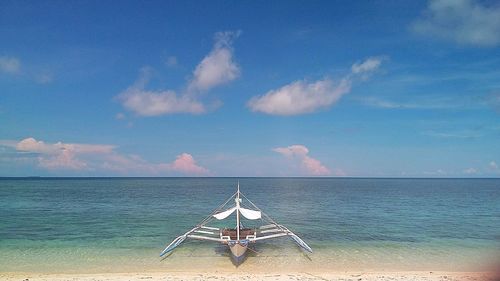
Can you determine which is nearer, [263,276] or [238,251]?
[263,276]

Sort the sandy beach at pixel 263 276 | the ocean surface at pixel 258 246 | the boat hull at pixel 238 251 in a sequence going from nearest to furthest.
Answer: the sandy beach at pixel 263 276 < the boat hull at pixel 238 251 < the ocean surface at pixel 258 246

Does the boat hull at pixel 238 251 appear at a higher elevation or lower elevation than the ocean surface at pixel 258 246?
higher

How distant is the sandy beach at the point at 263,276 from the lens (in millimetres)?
17031

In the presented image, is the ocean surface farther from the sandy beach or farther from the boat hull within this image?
the sandy beach

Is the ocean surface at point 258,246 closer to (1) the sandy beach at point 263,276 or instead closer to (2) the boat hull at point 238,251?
(2) the boat hull at point 238,251

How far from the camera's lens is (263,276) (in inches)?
681

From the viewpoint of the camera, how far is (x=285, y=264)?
1989 centimetres

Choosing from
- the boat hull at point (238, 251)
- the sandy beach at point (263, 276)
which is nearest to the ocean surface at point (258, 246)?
the boat hull at point (238, 251)

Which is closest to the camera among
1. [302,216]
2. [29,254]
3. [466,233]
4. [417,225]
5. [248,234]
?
[29,254]

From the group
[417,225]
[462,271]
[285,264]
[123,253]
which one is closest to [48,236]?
[123,253]

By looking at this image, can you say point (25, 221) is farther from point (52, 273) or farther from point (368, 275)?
point (368, 275)

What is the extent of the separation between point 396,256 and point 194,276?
1182 centimetres

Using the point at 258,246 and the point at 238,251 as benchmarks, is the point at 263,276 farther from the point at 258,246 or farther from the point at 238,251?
the point at 258,246

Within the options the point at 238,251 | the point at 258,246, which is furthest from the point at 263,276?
the point at 258,246
